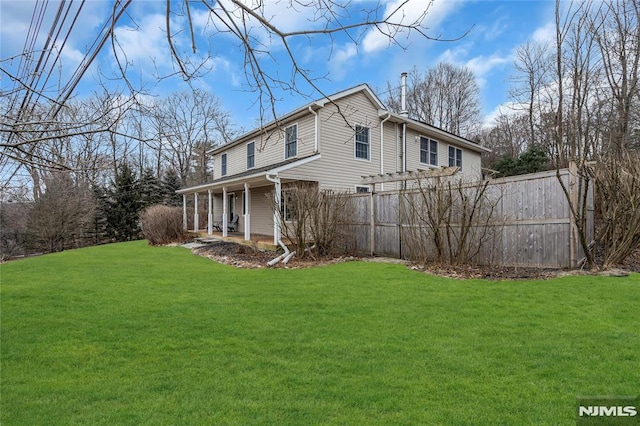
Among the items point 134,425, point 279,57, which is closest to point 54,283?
point 134,425

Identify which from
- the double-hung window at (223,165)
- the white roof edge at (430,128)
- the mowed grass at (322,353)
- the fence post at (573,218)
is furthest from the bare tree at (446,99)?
the mowed grass at (322,353)

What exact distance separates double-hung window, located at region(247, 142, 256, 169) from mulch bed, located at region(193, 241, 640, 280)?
14.0 feet

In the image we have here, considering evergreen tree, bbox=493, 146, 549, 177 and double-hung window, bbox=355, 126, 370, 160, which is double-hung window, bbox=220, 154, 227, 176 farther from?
evergreen tree, bbox=493, 146, 549, 177

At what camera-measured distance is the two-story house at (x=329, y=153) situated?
41.5 ft

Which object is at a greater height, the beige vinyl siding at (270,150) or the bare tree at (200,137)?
the bare tree at (200,137)

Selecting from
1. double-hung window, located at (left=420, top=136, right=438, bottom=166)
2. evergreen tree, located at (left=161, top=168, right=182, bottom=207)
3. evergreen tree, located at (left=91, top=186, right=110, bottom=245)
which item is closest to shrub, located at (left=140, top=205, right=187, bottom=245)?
evergreen tree, located at (left=91, top=186, right=110, bottom=245)

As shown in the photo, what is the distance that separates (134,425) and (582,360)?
152 inches

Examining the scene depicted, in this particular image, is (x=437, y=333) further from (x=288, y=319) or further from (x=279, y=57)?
(x=279, y=57)

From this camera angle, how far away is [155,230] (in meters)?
16.7

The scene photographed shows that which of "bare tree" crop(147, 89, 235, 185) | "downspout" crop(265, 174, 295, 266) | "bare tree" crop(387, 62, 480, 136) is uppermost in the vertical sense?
"bare tree" crop(387, 62, 480, 136)

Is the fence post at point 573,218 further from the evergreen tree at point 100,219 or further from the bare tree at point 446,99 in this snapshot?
the evergreen tree at point 100,219

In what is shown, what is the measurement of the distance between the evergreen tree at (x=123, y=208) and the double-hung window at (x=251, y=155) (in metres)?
10.0

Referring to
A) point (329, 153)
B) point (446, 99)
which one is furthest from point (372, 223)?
point (446, 99)

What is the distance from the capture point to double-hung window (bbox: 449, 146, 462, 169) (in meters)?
18.8
